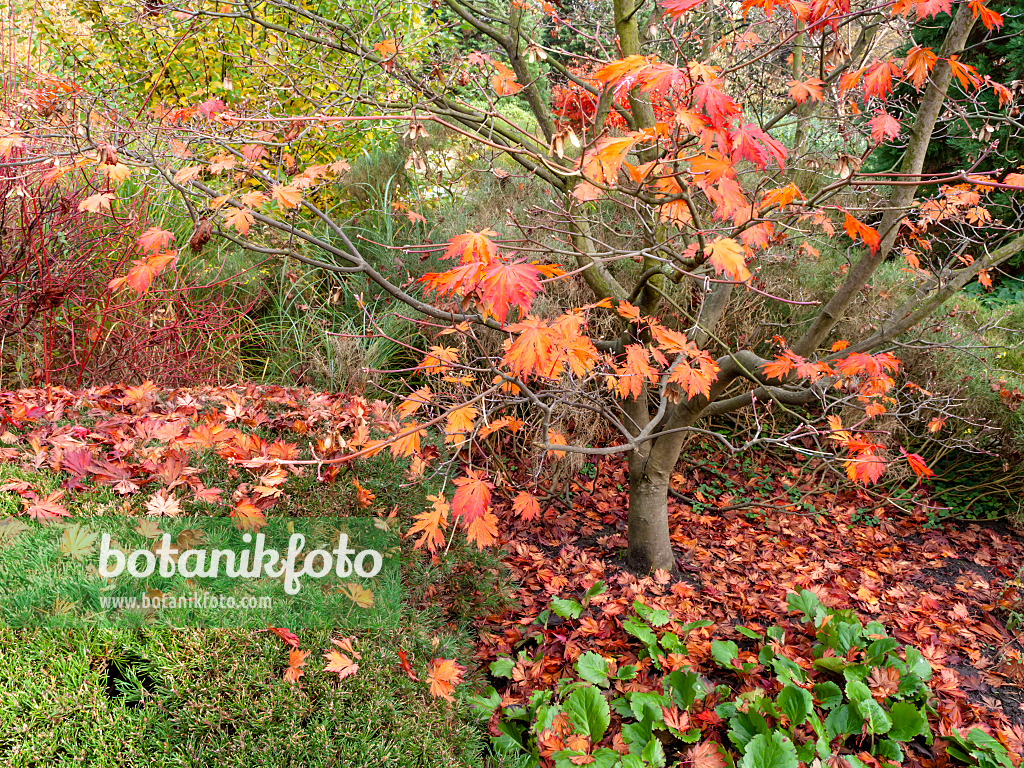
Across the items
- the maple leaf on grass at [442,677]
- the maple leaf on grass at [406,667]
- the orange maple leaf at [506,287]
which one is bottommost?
the maple leaf on grass at [442,677]

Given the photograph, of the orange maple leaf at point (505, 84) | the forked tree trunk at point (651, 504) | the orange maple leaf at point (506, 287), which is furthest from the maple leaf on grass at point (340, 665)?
the orange maple leaf at point (505, 84)

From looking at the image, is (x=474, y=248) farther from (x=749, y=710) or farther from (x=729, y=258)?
(x=749, y=710)

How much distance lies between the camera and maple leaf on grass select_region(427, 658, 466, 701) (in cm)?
208

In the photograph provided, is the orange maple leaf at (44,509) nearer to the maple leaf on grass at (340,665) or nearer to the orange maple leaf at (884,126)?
the maple leaf on grass at (340,665)

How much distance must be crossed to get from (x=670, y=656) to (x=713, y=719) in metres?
0.34

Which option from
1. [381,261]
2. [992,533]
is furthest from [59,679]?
[992,533]

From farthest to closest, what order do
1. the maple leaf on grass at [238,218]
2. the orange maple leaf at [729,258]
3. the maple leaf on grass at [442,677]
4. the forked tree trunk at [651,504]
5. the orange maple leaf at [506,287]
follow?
the forked tree trunk at [651,504] < the maple leaf on grass at [238,218] < the maple leaf on grass at [442,677] < the orange maple leaf at [729,258] < the orange maple leaf at [506,287]

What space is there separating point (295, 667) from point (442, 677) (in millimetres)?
530

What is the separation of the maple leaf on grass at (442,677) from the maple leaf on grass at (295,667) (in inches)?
17.9

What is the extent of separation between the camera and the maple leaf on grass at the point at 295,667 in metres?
1.78

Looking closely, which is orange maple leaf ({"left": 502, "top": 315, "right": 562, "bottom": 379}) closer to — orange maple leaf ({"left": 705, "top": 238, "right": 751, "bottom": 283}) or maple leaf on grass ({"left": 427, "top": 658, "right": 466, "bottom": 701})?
orange maple leaf ({"left": 705, "top": 238, "right": 751, "bottom": 283})

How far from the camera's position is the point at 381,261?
5.12 meters

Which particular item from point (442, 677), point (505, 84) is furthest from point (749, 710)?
point (505, 84)

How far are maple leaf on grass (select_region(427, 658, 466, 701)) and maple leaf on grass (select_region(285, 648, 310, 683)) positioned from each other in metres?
0.45
